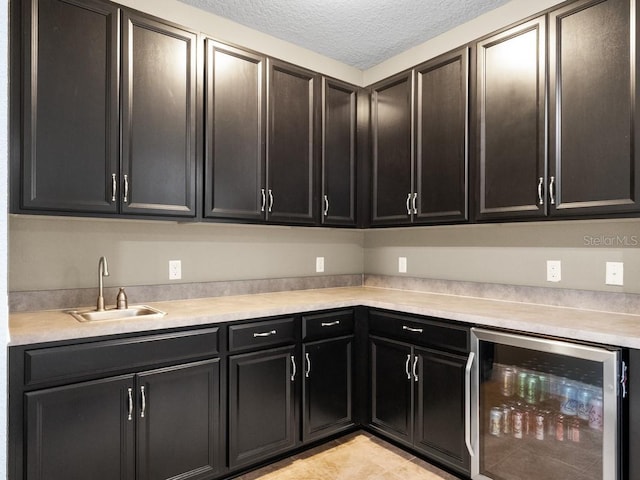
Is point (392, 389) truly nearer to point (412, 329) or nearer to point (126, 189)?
point (412, 329)

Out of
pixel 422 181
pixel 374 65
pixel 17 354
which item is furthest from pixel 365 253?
pixel 17 354

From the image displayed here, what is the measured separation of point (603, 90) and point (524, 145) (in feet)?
1.31

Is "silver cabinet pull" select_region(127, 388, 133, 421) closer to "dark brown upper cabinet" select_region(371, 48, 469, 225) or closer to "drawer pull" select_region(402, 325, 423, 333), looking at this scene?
"drawer pull" select_region(402, 325, 423, 333)

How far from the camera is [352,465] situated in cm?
233

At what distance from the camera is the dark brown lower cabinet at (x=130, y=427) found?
1.63 metres

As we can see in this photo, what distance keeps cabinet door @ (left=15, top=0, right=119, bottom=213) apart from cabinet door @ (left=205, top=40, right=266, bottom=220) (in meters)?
0.50

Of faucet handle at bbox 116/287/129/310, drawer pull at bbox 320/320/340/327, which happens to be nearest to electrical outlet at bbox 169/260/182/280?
faucet handle at bbox 116/287/129/310

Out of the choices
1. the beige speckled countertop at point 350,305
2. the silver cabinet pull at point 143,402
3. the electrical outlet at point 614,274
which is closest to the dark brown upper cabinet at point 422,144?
the beige speckled countertop at point 350,305

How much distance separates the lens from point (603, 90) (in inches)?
72.9

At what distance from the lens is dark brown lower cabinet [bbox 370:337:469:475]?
2133 mm

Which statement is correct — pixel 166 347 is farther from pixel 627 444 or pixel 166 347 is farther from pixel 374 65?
pixel 374 65

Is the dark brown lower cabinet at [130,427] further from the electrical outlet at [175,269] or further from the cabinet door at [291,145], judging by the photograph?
the cabinet door at [291,145]

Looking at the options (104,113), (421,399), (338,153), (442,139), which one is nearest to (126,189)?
(104,113)

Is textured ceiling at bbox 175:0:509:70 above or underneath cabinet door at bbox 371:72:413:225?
above
